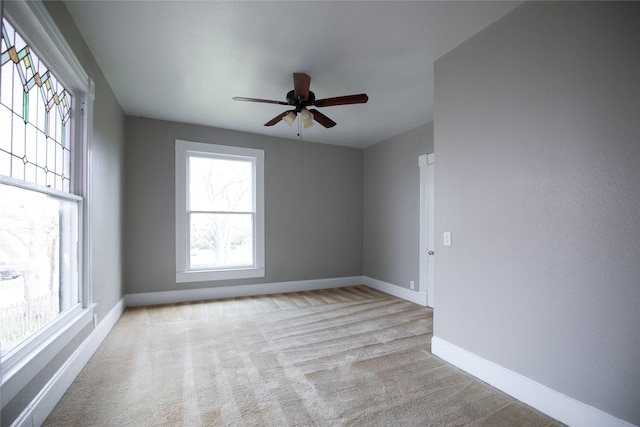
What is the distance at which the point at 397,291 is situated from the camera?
4832mm

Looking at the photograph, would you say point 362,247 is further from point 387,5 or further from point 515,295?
point 387,5

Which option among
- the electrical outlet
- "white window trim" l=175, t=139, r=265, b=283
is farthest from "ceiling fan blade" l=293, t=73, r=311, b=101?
"white window trim" l=175, t=139, r=265, b=283

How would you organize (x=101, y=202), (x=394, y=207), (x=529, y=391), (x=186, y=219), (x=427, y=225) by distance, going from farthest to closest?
(x=394, y=207) → (x=186, y=219) → (x=427, y=225) → (x=101, y=202) → (x=529, y=391)

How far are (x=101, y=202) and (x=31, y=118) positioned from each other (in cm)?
131

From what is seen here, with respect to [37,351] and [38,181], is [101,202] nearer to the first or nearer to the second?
[38,181]

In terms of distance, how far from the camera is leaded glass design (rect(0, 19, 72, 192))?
1.59 m

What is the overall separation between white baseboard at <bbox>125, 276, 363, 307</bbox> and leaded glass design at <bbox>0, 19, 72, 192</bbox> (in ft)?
7.65

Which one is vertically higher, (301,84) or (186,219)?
(301,84)

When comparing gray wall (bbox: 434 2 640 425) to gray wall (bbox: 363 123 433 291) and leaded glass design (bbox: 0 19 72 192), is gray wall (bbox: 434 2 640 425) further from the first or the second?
leaded glass design (bbox: 0 19 72 192)

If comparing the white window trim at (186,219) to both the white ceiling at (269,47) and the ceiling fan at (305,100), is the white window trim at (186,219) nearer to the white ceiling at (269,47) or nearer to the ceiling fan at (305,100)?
the white ceiling at (269,47)

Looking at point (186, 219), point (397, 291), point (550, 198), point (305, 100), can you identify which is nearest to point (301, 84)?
point (305, 100)

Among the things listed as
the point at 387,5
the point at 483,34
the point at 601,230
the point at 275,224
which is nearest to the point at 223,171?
the point at 275,224

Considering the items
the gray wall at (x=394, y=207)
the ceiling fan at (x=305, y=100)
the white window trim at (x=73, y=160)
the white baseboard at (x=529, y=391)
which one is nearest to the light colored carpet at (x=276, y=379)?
the white baseboard at (x=529, y=391)

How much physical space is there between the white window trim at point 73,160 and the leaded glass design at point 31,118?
0.06 meters
